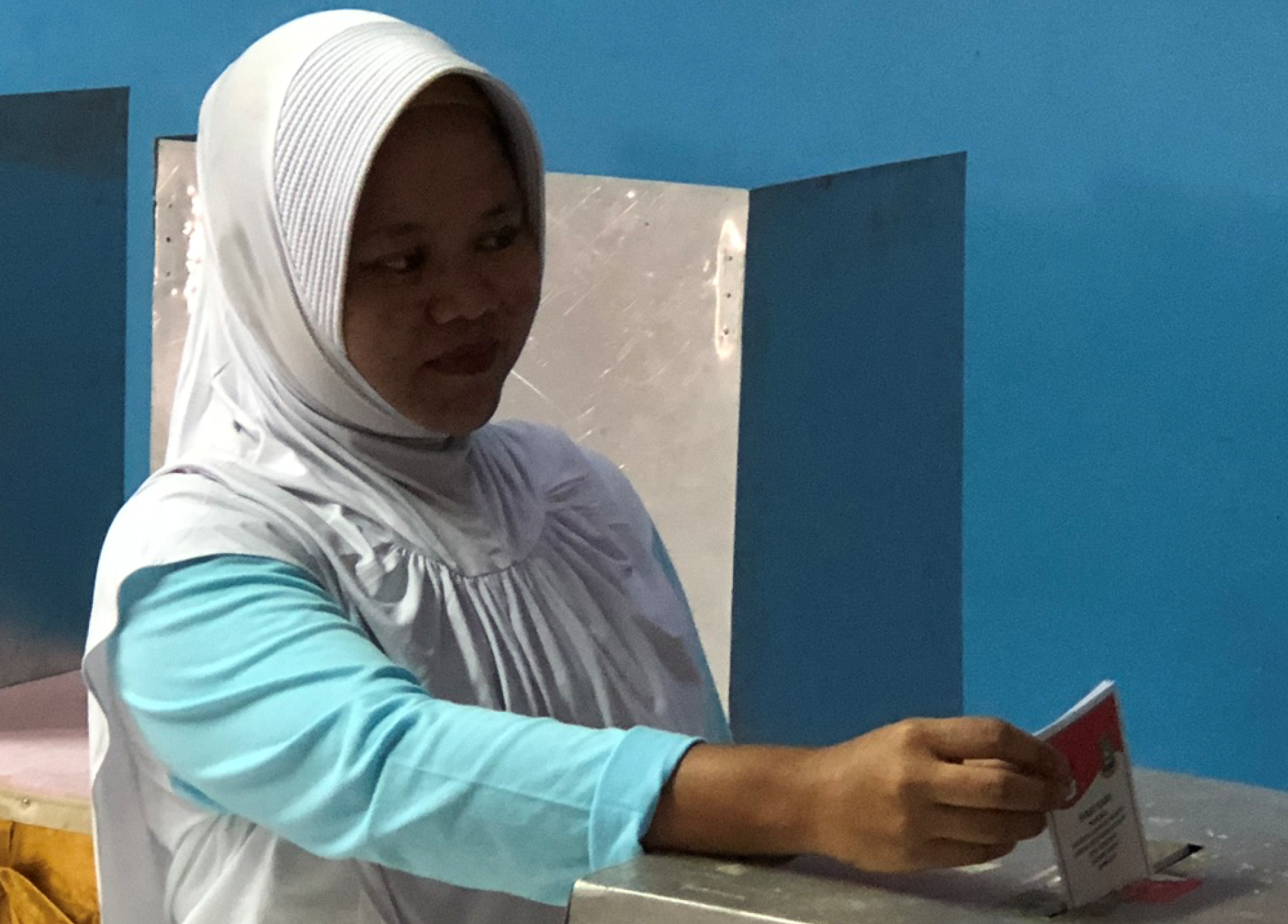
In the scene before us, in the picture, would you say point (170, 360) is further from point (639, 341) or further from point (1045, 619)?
point (1045, 619)

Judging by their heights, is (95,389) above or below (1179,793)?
above

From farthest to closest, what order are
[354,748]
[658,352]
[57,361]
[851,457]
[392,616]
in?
[57,361]
[851,457]
[658,352]
[392,616]
[354,748]

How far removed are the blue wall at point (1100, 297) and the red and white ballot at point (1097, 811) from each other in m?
1.42

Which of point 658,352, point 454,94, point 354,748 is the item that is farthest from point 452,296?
point 658,352

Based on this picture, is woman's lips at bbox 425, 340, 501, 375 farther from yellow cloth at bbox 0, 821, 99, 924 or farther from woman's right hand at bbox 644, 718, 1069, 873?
yellow cloth at bbox 0, 821, 99, 924

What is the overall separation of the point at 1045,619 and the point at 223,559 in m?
1.58

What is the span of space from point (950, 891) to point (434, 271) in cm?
50

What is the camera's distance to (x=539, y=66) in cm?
283

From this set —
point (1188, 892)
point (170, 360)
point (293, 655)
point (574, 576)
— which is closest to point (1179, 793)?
point (1188, 892)

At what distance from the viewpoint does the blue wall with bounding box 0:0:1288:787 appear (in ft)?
7.70

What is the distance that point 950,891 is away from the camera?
0.99 meters

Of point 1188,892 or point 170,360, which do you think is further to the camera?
point 170,360

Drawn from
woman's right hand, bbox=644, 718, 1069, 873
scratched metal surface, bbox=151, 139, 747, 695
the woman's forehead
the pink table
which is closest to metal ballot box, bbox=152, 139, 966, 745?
scratched metal surface, bbox=151, 139, 747, 695

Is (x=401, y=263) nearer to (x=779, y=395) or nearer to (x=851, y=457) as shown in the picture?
(x=779, y=395)
